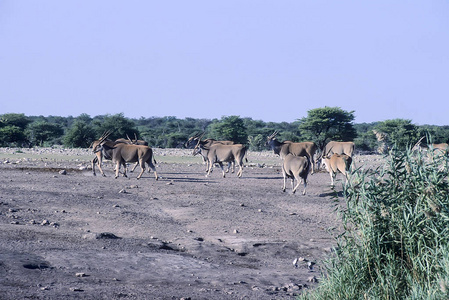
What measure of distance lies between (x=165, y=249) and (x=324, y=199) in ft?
20.0

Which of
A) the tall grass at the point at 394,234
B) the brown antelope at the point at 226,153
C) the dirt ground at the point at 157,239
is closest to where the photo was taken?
the tall grass at the point at 394,234

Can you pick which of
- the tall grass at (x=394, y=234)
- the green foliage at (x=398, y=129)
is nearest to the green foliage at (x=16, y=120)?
the green foliage at (x=398, y=129)

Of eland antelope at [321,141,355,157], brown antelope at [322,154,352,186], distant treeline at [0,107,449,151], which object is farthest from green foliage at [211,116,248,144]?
brown antelope at [322,154,352,186]

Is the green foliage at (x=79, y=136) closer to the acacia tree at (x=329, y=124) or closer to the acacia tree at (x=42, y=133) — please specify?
the acacia tree at (x=42, y=133)

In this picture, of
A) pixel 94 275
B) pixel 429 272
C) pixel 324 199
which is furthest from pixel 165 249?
pixel 324 199

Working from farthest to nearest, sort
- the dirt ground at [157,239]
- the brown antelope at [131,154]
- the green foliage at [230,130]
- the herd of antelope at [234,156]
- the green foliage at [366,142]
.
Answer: the green foliage at [366,142] < the green foliage at [230,130] < the brown antelope at [131,154] < the herd of antelope at [234,156] < the dirt ground at [157,239]

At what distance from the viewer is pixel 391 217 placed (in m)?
6.55

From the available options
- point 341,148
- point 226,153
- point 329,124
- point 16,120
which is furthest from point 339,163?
point 16,120

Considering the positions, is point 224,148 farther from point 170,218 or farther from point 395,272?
point 395,272

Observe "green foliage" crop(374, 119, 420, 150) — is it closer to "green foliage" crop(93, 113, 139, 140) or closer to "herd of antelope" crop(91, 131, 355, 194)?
"green foliage" crop(93, 113, 139, 140)

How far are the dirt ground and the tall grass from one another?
546mm

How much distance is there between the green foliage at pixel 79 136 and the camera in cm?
4028

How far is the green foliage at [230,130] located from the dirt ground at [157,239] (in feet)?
91.5

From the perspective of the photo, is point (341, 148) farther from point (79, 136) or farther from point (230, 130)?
point (79, 136)
